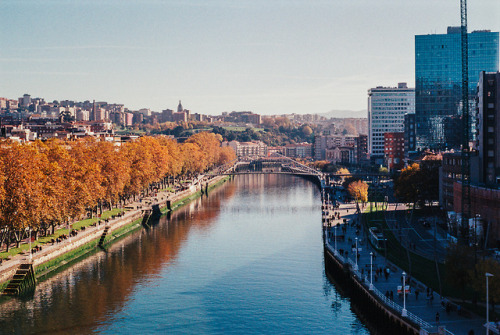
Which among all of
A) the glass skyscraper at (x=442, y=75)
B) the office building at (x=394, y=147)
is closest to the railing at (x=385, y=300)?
the glass skyscraper at (x=442, y=75)

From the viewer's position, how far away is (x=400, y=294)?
37250mm

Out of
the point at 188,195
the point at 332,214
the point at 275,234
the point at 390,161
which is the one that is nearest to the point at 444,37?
the point at 390,161

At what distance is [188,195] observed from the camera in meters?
109

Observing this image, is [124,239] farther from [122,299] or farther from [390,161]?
[390,161]

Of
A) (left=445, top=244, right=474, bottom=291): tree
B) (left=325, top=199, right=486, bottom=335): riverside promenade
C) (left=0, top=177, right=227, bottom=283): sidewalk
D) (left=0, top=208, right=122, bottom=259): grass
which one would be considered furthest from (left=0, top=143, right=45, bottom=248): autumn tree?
(left=445, top=244, right=474, bottom=291): tree

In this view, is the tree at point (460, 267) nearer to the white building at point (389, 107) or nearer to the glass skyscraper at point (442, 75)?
the glass skyscraper at point (442, 75)

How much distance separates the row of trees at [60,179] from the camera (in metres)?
47.6

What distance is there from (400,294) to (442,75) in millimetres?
106361

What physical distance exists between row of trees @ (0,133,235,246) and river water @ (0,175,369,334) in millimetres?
4646

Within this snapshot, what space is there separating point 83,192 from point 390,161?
9196cm

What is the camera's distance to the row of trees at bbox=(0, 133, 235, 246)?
47594 millimetres

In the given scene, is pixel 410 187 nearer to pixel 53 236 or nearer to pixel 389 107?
pixel 53 236

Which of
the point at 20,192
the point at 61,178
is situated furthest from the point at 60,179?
the point at 20,192

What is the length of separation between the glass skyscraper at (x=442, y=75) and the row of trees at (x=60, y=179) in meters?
62.1
